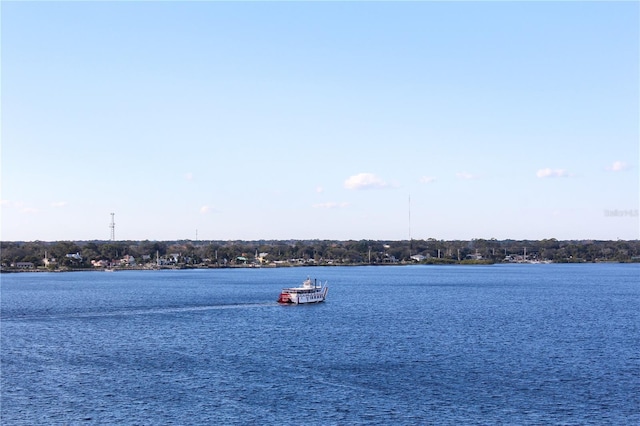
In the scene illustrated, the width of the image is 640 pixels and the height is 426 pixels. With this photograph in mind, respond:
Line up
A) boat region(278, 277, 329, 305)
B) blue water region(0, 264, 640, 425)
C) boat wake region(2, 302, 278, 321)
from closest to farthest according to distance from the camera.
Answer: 1. blue water region(0, 264, 640, 425)
2. boat wake region(2, 302, 278, 321)
3. boat region(278, 277, 329, 305)

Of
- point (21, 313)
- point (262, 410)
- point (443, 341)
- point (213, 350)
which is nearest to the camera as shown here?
point (262, 410)

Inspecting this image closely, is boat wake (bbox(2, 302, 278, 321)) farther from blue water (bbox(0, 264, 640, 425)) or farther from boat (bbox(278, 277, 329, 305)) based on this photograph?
boat (bbox(278, 277, 329, 305))

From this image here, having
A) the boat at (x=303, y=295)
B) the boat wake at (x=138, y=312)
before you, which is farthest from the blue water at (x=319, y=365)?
the boat at (x=303, y=295)

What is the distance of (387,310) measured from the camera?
109 m

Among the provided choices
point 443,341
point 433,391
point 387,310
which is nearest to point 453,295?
point 387,310

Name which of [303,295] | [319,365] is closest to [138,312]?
[303,295]

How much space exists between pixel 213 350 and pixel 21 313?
48.2m

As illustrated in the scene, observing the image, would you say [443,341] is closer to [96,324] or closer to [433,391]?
[433,391]

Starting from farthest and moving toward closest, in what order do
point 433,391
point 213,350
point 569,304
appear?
point 569,304 → point 213,350 → point 433,391

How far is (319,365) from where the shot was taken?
60312 millimetres

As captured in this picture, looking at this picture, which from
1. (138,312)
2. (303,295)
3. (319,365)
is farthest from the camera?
(303,295)

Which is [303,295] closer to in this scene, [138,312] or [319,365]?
[138,312]

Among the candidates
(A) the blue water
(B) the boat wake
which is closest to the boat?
(B) the boat wake

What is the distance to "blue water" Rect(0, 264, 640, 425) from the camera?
45500mm
